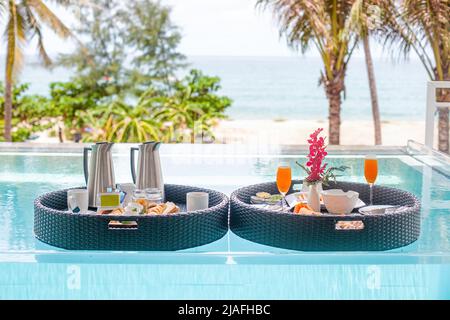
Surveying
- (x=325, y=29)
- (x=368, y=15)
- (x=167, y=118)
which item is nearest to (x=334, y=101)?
(x=325, y=29)

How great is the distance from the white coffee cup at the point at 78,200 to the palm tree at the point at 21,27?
1000cm

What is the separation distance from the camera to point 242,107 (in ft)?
93.5

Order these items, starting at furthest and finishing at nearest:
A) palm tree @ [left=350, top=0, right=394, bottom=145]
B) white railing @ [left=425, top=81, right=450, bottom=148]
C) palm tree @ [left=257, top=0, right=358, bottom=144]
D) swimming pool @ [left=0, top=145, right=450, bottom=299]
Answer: palm tree @ [left=257, top=0, right=358, bottom=144] → palm tree @ [left=350, top=0, right=394, bottom=145] → white railing @ [left=425, top=81, right=450, bottom=148] → swimming pool @ [left=0, top=145, right=450, bottom=299]

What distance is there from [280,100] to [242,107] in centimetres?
199

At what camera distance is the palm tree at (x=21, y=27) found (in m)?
12.2

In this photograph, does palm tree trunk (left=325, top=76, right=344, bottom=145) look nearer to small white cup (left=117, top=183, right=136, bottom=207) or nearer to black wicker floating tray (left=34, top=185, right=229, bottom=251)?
small white cup (left=117, top=183, right=136, bottom=207)

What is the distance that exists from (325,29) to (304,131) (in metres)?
16.5

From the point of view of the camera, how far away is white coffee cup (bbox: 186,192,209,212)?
2.68 metres

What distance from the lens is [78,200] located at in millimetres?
2670

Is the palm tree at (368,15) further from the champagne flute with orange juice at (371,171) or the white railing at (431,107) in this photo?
the champagne flute with orange juice at (371,171)

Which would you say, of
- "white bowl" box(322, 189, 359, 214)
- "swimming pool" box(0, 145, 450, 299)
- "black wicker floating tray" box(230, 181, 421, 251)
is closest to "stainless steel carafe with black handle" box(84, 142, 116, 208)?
"swimming pool" box(0, 145, 450, 299)

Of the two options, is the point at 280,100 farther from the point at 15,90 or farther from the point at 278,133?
the point at 15,90

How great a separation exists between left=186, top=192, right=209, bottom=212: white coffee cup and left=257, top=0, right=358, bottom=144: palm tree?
277 inches
